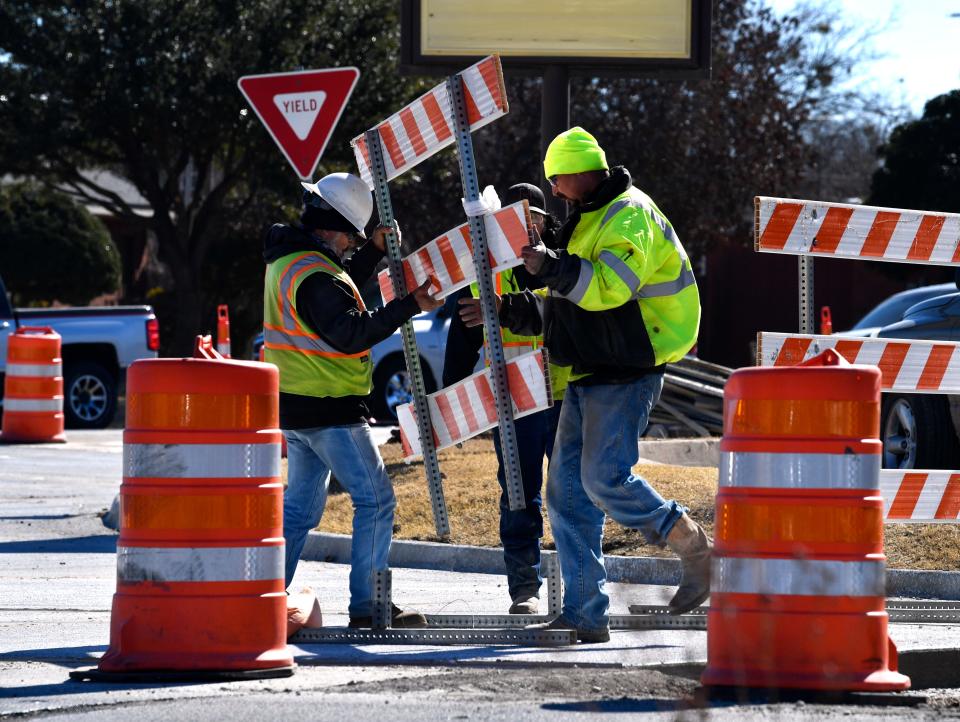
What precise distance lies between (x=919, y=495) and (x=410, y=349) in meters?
2.52

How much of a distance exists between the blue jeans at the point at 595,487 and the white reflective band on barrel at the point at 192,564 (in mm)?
1476

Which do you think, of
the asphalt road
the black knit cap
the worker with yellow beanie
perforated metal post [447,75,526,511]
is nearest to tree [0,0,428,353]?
the asphalt road

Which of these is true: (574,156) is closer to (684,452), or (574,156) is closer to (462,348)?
(462,348)

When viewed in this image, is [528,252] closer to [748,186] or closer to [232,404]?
[232,404]

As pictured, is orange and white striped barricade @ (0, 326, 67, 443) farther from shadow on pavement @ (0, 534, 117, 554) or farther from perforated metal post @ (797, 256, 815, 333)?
perforated metal post @ (797, 256, 815, 333)

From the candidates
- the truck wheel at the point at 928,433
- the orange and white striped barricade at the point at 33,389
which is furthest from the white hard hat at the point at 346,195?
the orange and white striped barricade at the point at 33,389

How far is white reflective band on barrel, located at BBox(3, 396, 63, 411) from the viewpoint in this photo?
1856 centimetres

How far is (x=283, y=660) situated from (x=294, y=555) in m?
1.12

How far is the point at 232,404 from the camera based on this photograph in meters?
6.04

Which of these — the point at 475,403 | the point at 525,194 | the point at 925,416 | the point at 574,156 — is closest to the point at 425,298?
the point at 475,403

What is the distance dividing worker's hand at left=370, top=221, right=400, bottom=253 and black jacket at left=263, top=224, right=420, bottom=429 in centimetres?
20

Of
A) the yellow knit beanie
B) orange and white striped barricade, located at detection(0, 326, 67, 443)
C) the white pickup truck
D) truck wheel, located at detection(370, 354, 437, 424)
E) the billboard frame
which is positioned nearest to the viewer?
the yellow knit beanie

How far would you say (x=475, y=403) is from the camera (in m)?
7.21

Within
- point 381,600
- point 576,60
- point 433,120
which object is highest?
point 576,60
